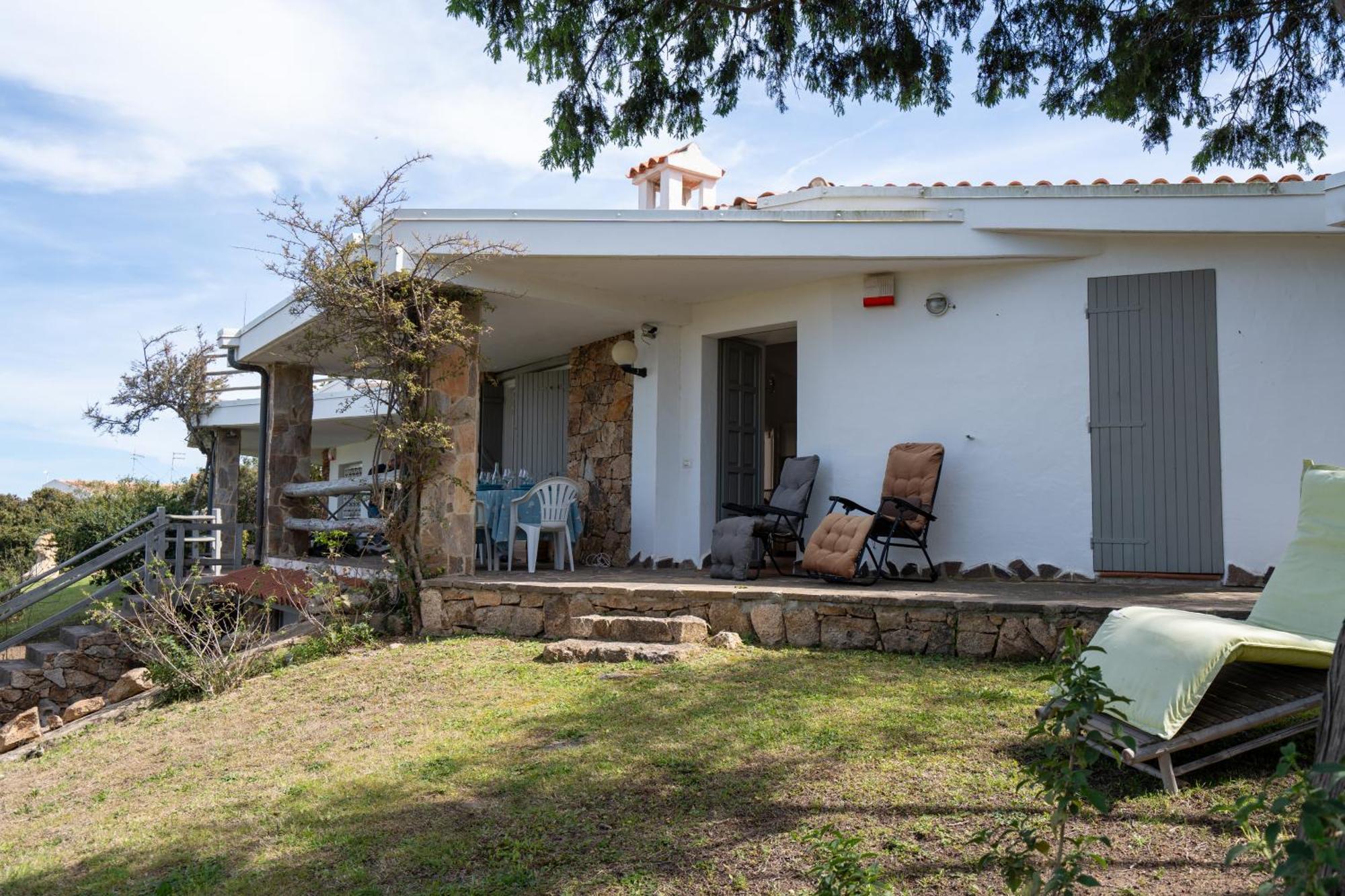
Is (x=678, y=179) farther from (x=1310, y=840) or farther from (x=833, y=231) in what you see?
(x=1310, y=840)

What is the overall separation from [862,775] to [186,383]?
13.4 metres

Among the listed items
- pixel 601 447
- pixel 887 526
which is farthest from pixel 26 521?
pixel 887 526

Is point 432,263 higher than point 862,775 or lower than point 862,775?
higher

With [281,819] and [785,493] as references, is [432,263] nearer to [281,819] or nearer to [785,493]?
[785,493]

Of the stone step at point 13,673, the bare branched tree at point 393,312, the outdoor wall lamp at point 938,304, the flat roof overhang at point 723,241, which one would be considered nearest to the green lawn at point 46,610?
the stone step at point 13,673

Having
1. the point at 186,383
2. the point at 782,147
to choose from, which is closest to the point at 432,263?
the point at 782,147

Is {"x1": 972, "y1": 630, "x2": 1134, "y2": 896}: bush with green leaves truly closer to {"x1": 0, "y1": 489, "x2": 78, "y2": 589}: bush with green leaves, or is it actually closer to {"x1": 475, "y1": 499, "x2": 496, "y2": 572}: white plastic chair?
{"x1": 475, "y1": 499, "x2": 496, "y2": 572}: white plastic chair

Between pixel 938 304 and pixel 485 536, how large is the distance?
4.18 m

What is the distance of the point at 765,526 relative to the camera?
6742 millimetres

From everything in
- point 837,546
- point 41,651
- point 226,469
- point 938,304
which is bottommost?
point 41,651

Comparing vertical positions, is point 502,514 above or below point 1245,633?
above

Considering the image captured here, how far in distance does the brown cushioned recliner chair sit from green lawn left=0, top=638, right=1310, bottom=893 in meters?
1.14

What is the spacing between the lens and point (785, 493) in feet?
24.0

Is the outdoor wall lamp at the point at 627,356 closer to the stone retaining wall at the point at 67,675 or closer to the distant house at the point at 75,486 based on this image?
the stone retaining wall at the point at 67,675
